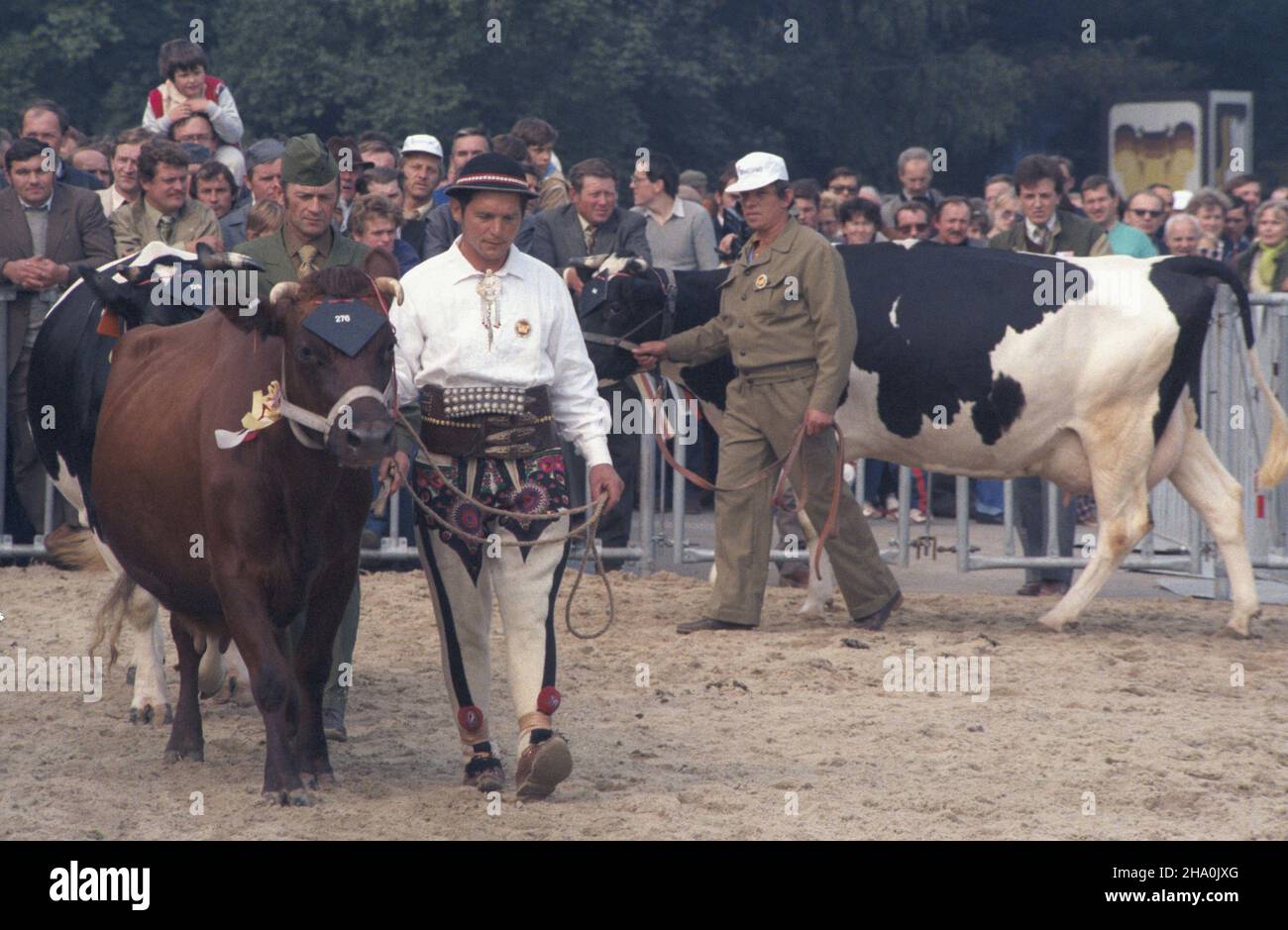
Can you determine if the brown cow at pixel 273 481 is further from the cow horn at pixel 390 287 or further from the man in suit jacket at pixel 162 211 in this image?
the man in suit jacket at pixel 162 211

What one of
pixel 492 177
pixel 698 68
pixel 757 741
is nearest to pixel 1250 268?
pixel 757 741

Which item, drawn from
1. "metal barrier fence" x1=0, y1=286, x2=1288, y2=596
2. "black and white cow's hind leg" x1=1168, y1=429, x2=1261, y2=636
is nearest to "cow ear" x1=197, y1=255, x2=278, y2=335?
"metal barrier fence" x1=0, y1=286, x2=1288, y2=596

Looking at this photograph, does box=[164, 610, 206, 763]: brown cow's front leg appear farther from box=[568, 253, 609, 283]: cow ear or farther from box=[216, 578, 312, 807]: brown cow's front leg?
box=[568, 253, 609, 283]: cow ear

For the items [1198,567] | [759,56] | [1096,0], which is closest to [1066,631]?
[1198,567]

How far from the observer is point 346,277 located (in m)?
6.36

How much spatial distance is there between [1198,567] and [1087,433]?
1.89 m

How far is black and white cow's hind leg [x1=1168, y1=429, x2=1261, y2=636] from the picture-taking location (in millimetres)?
9914

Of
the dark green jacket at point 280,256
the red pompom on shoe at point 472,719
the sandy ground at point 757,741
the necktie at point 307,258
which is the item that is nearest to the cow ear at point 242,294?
the dark green jacket at point 280,256

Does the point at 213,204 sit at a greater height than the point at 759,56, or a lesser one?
lesser

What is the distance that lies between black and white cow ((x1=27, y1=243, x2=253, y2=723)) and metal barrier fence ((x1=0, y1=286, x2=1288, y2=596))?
2.57m

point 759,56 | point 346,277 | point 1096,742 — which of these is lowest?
point 1096,742

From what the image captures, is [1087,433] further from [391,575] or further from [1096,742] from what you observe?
[391,575]

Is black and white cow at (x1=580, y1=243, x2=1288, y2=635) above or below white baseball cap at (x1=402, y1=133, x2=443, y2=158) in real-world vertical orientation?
below

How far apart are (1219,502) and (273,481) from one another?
538 centimetres
